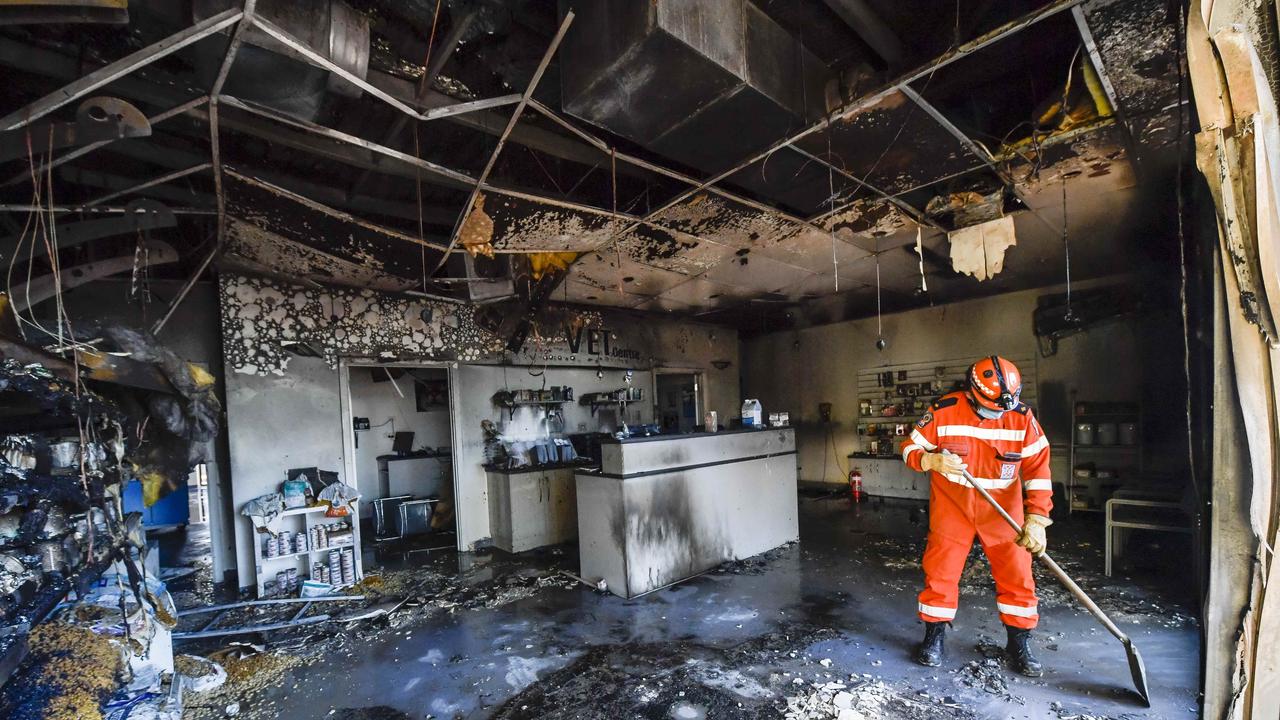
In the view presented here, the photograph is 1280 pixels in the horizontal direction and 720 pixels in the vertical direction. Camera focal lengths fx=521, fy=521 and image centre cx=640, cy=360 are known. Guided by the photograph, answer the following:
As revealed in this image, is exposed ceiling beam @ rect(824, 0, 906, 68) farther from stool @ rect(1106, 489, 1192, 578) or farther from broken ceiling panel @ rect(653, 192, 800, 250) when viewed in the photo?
stool @ rect(1106, 489, 1192, 578)

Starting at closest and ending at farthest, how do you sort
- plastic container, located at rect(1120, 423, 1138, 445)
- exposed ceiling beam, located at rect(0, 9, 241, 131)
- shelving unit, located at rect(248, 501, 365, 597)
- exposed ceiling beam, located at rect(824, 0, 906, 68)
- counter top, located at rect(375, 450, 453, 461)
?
exposed ceiling beam, located at rect(0, 9, 241, 131)
exposed ceiling beam, located at rect(824, 0, 906, 68)
shelving unit, located at rect(248, 501, 365, 597)
plastic container, located at rect(1120, 423, 1138, 445)
counter top, located at rect(375, 450, 453, 461)

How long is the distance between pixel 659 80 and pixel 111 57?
7.63 feet

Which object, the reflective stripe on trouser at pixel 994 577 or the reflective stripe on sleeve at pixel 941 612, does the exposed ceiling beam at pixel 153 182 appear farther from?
the reflective stripe on sleeve at pixel 941 612

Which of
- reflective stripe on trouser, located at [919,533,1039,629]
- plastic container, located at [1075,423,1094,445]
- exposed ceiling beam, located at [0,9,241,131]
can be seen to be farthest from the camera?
plastic container, located at [1075,423,1094,445]

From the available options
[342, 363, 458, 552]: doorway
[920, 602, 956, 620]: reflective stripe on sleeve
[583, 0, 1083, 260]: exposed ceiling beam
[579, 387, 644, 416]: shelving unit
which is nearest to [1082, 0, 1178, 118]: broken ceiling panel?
[583, 0, 1083, 260]: exposed ceiling beam

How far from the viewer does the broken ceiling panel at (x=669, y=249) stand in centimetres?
431

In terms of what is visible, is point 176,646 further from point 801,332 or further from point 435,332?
point 801,332

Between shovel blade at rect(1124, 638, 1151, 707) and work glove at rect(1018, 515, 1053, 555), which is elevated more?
work glove at rect(1018, 515, 1053, 555)

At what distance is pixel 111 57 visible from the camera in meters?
2.21

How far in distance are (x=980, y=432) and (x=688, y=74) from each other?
2637 millimetres

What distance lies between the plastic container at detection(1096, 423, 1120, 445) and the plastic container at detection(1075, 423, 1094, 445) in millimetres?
69

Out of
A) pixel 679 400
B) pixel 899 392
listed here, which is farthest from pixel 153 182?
pixel 899 392

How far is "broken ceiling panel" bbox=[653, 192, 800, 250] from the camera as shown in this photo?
3803 millimetres

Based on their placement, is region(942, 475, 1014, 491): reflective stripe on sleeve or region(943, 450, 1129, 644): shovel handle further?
region(942, 475, 1014, 491): reflective stripe on sleeve
